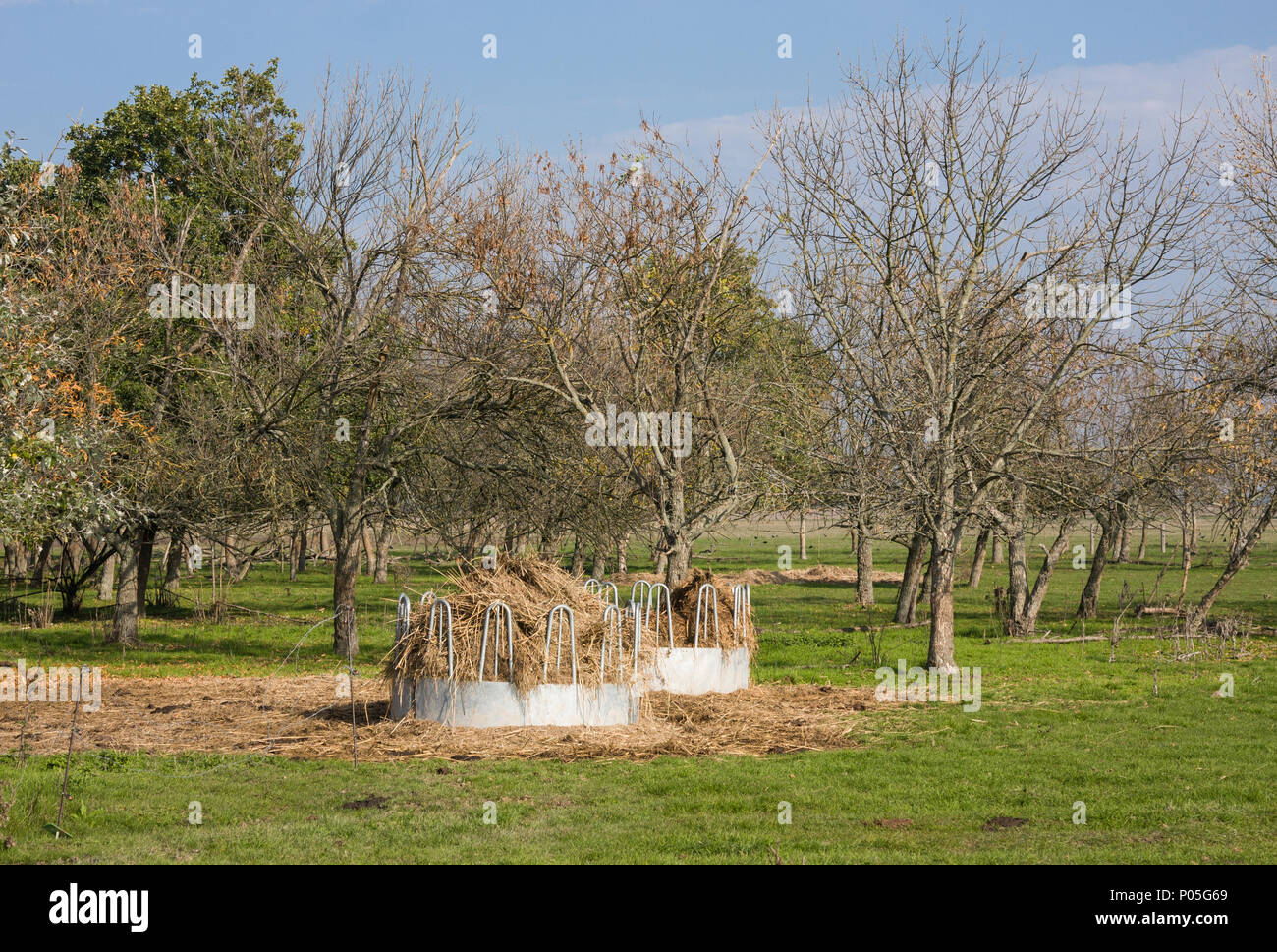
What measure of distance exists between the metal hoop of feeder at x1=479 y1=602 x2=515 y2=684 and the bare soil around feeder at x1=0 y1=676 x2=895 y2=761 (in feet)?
2.24

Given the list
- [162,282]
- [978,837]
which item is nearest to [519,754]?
[978,837]

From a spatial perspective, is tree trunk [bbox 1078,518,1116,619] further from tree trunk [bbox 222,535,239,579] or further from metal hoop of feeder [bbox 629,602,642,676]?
tree trunk [bbox 222,535,239,579]

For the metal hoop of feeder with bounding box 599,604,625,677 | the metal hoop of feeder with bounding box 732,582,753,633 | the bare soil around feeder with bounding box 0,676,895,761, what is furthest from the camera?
the metal hoop of feeder with bounding box 732,582,753,633

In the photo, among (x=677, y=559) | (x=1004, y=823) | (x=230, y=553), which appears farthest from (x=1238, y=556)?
(x=230, y=553)

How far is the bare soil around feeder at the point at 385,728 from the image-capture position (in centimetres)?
1144

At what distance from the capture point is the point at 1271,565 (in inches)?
2051

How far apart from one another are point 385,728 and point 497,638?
5.39 feet

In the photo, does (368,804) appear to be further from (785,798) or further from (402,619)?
(402,619)

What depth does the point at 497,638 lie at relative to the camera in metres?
12.0

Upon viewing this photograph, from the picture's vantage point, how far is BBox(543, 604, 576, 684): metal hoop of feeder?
1211 centimetres

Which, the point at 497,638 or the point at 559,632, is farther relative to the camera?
the point at 559,632

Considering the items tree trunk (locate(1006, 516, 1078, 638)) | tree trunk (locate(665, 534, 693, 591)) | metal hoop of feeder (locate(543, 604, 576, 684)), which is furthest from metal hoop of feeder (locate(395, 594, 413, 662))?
tree trunk (locate(1006, 516, 1078, 638))

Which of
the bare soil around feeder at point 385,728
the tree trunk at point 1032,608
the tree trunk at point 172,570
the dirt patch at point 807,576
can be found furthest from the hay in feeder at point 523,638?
the dirt patch at point 807,576
